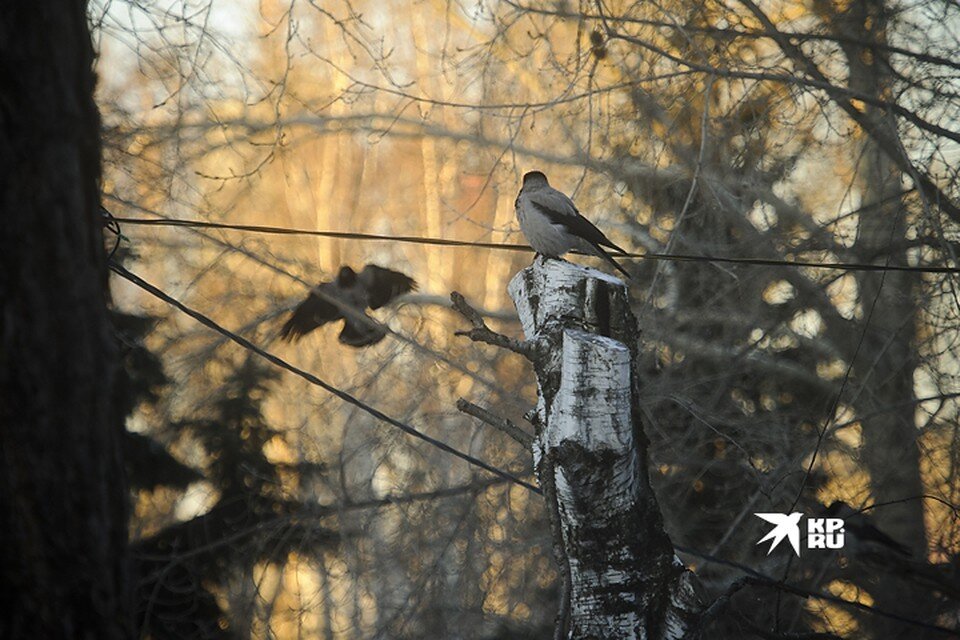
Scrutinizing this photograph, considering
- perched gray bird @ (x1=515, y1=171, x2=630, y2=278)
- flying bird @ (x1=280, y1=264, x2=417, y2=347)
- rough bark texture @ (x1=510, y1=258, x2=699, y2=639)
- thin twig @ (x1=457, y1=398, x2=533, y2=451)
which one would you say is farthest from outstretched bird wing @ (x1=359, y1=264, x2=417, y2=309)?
rough bark texture @ (x1=510, y1=258, x2=699, y2=639)

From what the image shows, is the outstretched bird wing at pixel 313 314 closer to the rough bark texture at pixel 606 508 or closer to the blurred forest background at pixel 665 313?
the blurred forest background at pixel 665 313

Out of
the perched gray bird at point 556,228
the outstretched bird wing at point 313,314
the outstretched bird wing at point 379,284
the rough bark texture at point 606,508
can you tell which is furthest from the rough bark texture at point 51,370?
the outstretched bird wing at point 379,284

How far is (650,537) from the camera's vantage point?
10.5ft

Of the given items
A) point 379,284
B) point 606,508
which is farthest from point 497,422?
point 379,284

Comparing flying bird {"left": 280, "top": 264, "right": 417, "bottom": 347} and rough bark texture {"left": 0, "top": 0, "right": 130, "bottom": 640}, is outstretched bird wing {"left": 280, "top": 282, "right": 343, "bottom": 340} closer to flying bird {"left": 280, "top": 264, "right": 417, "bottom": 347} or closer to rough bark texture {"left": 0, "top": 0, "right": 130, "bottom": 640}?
flying bird {"left": 280, "top": 264, "right": 417, "bottom": 347}

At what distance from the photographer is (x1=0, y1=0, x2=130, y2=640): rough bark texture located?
2273 millimetres

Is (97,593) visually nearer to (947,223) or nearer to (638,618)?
(638,618)

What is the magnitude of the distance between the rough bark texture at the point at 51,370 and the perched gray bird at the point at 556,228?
1952mm

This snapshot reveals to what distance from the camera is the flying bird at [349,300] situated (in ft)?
24.1

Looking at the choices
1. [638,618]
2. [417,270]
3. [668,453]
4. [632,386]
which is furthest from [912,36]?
[417,270]

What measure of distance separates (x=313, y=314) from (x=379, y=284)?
526mm

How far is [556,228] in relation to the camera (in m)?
4.01

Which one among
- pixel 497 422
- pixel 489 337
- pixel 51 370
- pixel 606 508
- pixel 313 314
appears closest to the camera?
pixel 51 370

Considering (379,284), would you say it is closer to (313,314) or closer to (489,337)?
(313,314)
